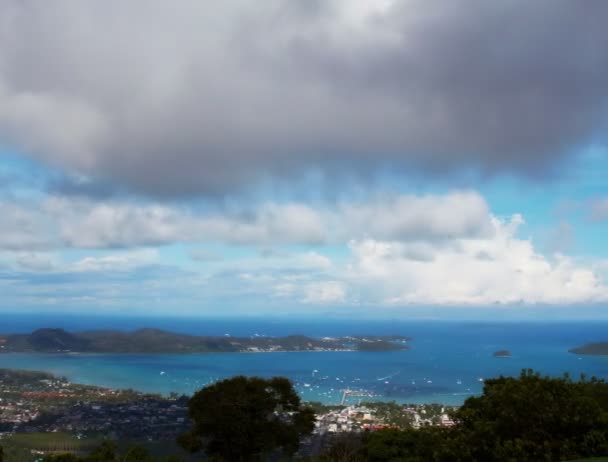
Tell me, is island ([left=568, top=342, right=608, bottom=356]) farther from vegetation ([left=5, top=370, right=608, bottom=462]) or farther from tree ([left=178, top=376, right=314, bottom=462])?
tree ([left=178, top=376, right=314, bottom=462])

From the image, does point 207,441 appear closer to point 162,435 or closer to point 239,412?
point 239,412

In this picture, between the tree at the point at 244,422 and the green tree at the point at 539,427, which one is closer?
the green tree at the point at 539,427

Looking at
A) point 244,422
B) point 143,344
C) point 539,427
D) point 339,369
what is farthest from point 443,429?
point 143,344

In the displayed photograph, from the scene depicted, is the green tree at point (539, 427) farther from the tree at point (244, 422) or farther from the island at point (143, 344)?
the island at point (143, 344)

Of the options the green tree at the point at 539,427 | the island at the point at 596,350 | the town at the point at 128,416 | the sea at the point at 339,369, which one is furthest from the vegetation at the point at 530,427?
the island at the point at 596,350

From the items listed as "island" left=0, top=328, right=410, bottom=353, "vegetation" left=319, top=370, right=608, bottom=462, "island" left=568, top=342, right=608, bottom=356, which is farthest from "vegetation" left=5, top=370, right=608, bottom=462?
"island" left=0, top=328, right=410, bottom=353

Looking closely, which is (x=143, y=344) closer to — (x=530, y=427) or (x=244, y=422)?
(x=244, y=422)
